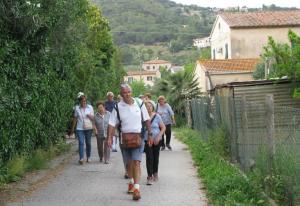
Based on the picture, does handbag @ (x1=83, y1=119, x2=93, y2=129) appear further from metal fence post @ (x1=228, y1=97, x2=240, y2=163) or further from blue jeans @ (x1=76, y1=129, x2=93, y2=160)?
metal fence post @ (x1=228, y1=97, x2=240, y2=163)

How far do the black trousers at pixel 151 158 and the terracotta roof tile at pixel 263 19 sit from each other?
42146mm

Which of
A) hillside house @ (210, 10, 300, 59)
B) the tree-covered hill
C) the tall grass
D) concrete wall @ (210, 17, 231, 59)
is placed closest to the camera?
the tall grass

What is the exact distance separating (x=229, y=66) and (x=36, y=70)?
33.5m

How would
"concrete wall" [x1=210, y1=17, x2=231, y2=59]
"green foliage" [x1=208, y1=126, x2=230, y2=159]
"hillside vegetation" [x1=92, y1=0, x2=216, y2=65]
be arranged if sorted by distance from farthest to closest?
"hillside vegetation" [x1=92, y1=0, x2=216, y2=65], "concrete wall" [x1=210, y1=17, x2=231, y2=59], "green foliage" [x1=208, y1=126, x2=230, y2=159]

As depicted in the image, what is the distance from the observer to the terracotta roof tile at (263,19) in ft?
177

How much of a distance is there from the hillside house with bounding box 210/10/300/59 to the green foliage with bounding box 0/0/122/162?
1484 inches

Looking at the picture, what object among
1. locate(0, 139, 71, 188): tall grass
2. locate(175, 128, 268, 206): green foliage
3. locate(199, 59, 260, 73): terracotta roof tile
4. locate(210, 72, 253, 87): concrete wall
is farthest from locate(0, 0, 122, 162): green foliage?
locate(199, 59, 260, 73): terracotta roof tile

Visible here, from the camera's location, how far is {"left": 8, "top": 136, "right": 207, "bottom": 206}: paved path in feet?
34.0

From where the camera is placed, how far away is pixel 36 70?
1302 centimetres

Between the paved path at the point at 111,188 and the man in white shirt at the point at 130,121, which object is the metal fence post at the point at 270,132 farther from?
the man in white shirt at the point at 130,121

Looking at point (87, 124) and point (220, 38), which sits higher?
point (220, 38)

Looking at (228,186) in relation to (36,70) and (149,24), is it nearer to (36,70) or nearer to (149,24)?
(36,70)

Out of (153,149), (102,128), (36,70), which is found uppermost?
(36,70)

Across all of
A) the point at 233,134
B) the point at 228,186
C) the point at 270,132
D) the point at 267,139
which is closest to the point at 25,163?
the point at 233,134
